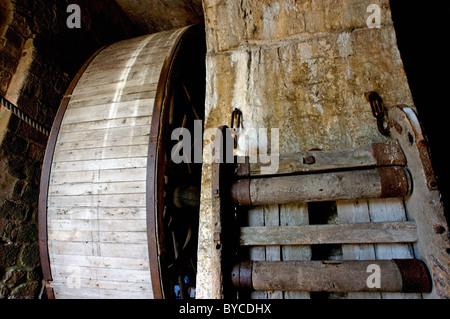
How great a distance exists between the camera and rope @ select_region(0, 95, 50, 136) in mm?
2400

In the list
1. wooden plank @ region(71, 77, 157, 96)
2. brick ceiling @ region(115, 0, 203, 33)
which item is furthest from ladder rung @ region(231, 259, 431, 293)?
brick ceiling @ region(115, 0, 203, 33)

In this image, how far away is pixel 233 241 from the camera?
1473 mm

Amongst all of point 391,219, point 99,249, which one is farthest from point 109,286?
point 391,219

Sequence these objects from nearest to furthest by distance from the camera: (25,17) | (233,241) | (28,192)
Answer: (233,241) < (28,192) < (25,17)

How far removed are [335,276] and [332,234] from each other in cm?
21

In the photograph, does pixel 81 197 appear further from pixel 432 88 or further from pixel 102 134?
pixel 432 88

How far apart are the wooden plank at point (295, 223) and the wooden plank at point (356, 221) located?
203 mm

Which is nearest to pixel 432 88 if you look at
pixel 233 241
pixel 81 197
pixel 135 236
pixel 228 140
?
pixel 228 140

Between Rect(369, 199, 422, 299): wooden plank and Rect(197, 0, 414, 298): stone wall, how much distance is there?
1.30 ft

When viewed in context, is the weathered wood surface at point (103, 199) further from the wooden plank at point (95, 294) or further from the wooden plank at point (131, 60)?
the wooden plank at point (131, 60)

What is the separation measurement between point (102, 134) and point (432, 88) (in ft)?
13.4

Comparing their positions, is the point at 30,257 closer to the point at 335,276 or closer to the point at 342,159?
the point at 335,276

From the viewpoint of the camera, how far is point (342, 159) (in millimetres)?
1393

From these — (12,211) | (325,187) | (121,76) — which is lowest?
(325,187)
